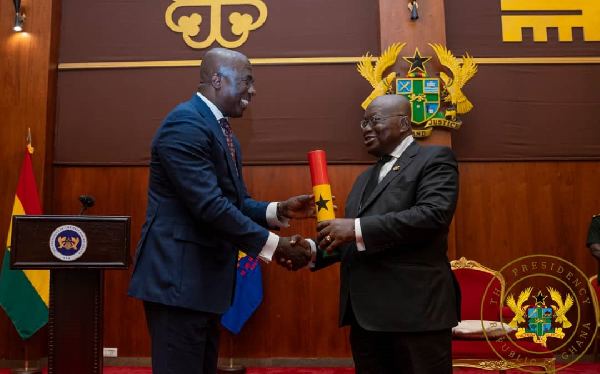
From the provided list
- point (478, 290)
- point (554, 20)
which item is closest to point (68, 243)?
point (478, 290)

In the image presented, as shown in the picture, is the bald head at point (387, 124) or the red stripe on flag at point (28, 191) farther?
the red stripe on flag at point (28, 191)

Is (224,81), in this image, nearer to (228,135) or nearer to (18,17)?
(228,135)

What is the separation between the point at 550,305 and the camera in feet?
15.5

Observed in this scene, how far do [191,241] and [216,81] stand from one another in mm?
718

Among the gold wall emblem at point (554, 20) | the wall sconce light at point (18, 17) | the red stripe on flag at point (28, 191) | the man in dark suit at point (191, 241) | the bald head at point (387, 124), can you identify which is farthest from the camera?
the gold wall emblem at point (554, 20)

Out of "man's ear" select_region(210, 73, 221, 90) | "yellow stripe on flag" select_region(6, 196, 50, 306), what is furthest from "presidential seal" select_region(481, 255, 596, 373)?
"yellow stripe on flag" select_region(6, 196, 50, 306)

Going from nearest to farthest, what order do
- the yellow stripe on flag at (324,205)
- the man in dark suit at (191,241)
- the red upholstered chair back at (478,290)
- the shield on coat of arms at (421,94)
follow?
the man in dark suit at (191,241), the yellow stripe on flag at (324,205), the red upholstered chair back at (478,290), the shield on coat of arms at (421,94)

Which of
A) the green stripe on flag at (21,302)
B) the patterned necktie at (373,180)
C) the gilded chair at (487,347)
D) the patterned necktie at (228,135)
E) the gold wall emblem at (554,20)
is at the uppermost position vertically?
the gold wall emblem at (554,20)

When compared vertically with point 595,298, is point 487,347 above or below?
below

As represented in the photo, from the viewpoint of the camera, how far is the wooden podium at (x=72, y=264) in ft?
8.27

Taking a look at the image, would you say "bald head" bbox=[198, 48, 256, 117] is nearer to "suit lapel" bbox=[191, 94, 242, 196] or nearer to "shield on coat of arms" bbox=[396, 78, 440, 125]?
"suit lapel" bbox=[191, 94, 242, 196]

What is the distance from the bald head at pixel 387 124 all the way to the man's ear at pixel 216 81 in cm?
70

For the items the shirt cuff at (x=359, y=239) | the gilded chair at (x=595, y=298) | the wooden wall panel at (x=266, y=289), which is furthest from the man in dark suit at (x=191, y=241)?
the gilded chair at (x=595, y=298)

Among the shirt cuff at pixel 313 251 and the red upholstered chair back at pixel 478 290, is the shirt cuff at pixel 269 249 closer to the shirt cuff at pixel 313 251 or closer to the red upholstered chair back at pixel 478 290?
the shirt cuff at pixel 313 251
